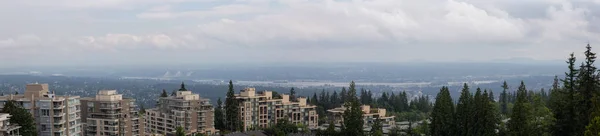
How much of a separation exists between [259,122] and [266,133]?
6.41 metres

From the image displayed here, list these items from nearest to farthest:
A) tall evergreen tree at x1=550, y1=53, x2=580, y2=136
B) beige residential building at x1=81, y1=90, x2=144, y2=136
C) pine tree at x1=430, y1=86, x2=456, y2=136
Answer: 1. tall evergreen tree at x1=550, y1=53, x2=580, y2=136
2. beige residential building at x1=81, y1=90, x2=144, y2=136
3. pine tree at x1=430, y1=86, x2=456, y2=136

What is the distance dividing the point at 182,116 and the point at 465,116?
2288 centimetres

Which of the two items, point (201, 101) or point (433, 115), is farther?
point (201, 101)

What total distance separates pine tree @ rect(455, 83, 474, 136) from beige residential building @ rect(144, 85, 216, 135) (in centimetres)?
2091

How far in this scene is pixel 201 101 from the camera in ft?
157

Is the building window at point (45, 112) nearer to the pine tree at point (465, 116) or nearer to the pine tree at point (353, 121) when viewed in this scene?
the pine tree at point (353, 121)

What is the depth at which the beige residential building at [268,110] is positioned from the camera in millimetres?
52475

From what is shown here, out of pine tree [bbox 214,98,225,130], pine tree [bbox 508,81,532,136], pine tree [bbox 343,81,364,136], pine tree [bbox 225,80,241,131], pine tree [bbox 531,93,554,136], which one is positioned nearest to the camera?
pine tree [bbox 531,93,554,136]

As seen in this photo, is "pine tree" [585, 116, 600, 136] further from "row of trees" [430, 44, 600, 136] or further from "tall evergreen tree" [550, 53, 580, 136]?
"tall evergreen tree" [550, 53, 580, 136]

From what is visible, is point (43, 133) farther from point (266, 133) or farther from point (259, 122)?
point (259, 122)

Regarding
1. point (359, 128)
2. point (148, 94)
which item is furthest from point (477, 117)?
point (148, 94)

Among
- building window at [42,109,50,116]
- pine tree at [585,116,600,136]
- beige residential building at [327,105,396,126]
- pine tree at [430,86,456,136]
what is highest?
pine tree at [585,116,600,136]

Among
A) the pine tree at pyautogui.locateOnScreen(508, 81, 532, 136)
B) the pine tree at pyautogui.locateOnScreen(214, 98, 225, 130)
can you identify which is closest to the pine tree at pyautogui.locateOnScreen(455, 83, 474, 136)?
the pine tree at pyautogui.locateOnScreen(508, 81, 532, 136)

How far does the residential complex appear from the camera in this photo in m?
25.6
